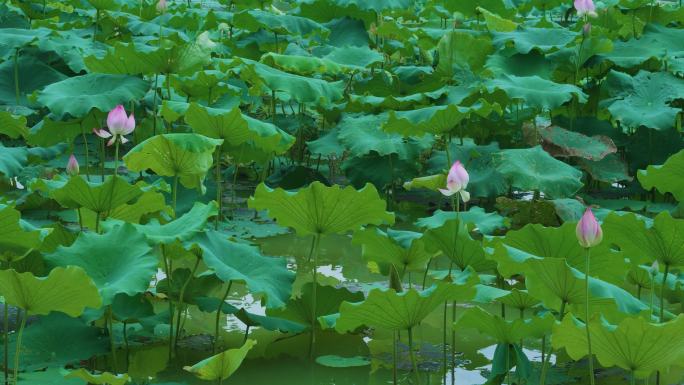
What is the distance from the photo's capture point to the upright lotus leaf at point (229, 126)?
315 cm

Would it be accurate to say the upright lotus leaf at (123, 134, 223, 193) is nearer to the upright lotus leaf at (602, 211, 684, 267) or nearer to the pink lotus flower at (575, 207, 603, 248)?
the upright lotus leaf at (602, 211, 684, 267)

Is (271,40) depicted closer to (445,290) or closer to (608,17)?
(608,17)

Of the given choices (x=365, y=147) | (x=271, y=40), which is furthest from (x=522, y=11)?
(x=365, y=147)

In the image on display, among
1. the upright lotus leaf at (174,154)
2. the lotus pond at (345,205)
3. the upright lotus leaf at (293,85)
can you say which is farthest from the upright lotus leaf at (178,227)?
Result: the upright lotus leaf at (293,85)

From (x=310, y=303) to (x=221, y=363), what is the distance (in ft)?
1.80

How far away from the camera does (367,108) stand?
4.08m

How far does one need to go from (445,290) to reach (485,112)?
165cm

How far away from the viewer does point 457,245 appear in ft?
7.96

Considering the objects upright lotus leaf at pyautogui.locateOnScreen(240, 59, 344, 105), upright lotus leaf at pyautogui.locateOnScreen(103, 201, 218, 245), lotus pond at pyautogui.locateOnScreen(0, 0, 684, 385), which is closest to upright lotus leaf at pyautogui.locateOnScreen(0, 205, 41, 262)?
lotus pond at pyautogui.locateOnScreen(0, 0, 684, 385)

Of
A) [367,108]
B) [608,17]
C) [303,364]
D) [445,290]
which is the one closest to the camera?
[445,290]

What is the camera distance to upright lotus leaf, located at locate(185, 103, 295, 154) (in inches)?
124

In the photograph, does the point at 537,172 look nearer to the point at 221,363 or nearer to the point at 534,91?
the point at 534,91

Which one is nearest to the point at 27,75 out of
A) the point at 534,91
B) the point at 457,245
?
the point at 534,91

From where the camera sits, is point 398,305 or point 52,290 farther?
point 398,305
